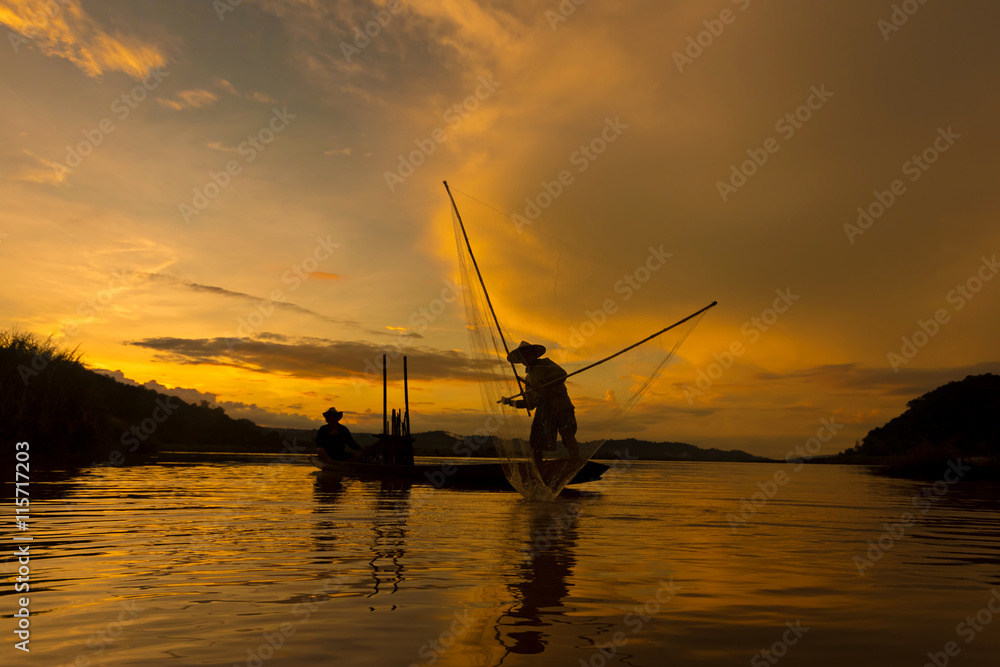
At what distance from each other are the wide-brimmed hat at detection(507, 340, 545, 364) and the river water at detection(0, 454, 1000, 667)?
152 inches

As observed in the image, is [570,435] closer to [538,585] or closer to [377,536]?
[377,536]

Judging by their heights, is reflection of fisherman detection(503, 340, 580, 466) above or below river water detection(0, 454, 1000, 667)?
above

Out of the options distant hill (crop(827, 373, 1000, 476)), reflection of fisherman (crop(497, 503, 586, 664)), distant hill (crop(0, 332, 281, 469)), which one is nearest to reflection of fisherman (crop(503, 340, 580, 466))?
reflection of fisherman (crop(497, 503, 586, 664))

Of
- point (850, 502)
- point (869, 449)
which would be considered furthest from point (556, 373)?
point (869, 449)

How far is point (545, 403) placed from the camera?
1400cm

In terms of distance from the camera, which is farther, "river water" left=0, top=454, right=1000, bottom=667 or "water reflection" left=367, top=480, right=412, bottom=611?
"water reflection" left=367, top=480, right=412, bottom=611

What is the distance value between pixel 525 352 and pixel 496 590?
874 centimetres

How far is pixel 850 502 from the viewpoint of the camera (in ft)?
52.4

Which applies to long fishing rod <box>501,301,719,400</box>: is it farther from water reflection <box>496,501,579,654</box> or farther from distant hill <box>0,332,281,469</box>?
distant hill <box>0,332,281,469</box>

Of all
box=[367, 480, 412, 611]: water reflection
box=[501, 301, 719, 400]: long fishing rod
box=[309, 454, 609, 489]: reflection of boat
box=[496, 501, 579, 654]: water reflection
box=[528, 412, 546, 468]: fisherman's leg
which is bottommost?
box=[496, 501, 579, 654]: water reflection

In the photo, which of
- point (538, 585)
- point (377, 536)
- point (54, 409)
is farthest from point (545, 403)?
point (54, 409)

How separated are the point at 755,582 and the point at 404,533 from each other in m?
4.57

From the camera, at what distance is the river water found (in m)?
3.95

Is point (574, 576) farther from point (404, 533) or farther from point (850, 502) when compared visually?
point (850, 502)
